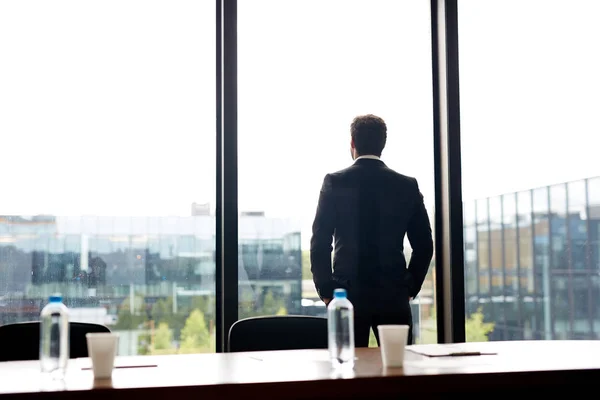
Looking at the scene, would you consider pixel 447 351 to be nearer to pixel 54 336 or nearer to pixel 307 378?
pixel 307 378

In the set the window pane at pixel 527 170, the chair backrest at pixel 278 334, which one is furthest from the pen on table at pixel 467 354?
the window pane at pixel 527 170

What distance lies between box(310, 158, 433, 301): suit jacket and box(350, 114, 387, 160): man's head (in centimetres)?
5

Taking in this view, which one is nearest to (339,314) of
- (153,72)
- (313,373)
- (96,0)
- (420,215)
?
(313,373)

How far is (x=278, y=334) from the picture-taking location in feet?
8.64

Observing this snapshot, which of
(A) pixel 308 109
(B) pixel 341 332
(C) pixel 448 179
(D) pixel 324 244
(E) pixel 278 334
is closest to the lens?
(B) pixel 341 332

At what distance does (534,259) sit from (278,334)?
215 cm

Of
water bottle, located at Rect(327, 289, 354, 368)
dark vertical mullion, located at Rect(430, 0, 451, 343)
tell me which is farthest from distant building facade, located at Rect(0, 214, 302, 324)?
water bottle, located at Rect(327, 289, 354, 368)

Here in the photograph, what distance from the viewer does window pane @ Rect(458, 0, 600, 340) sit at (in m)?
4.22

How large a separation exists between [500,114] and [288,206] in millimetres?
1352

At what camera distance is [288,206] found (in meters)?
3.99

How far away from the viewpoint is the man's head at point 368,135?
3.29 meters

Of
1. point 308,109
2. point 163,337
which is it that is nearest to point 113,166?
point 163,337

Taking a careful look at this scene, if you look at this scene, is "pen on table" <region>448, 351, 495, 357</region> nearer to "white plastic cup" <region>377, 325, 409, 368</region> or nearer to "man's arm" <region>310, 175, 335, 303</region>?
"white plastic cup" <region>377, 325, 409, 368</region>

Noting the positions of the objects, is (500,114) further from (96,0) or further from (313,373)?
(313,373)
